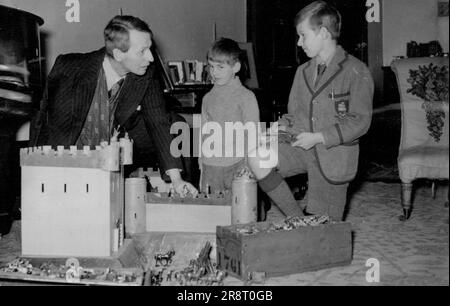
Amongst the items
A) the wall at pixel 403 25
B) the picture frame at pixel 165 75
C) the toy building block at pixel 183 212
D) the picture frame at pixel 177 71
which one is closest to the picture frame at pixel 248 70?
the picture frame at pixel 177 71

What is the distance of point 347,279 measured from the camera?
5.94 ft

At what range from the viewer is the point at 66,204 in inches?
73.3

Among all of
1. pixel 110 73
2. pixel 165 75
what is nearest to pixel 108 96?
pixel 110 73

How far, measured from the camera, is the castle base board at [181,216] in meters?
2.19

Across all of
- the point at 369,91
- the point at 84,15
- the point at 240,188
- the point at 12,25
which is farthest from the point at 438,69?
the point at 84,15

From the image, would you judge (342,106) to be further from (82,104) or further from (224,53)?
(82,104)

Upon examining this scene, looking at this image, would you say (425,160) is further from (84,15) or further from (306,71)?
(84,15)

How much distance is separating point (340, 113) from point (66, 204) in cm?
120

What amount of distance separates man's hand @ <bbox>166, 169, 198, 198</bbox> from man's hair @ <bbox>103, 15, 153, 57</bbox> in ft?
1.97

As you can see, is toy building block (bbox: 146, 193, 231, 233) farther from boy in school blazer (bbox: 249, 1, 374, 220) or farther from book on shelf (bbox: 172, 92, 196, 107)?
book on shelf (bbox: 172, 92, 196, 107)

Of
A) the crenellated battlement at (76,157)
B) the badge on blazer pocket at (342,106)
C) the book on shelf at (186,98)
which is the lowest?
the crenellated battlement at (76,157)

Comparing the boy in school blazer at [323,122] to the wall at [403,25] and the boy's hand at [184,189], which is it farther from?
the wall at [403,25]

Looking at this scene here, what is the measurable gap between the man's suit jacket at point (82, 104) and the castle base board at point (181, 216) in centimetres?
23

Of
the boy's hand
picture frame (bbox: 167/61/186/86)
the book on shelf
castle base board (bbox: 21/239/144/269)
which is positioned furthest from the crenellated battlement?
picture frame (bbox: 167/61/186/86)
